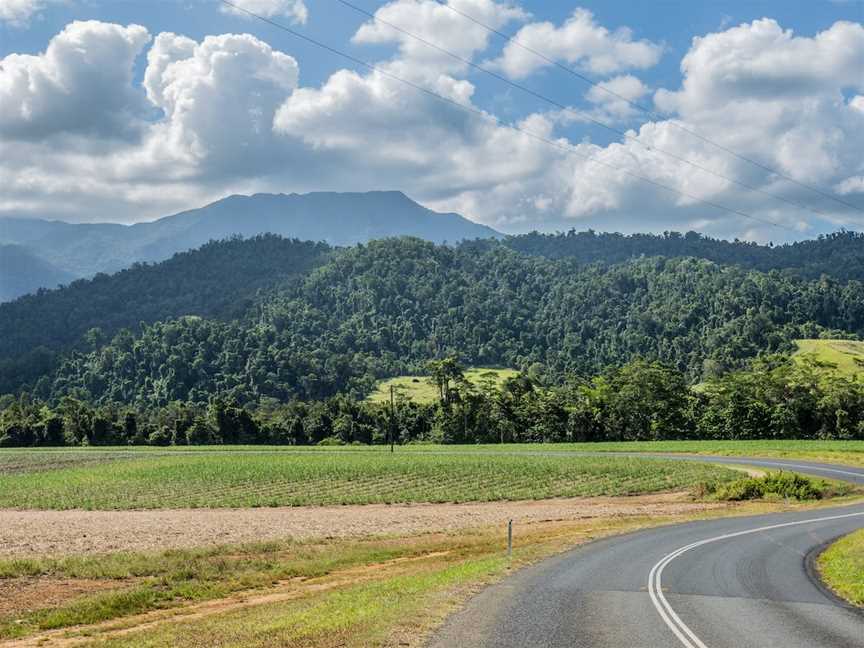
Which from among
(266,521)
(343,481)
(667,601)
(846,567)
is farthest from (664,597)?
(343,481)

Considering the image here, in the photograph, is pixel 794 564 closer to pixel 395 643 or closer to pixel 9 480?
pixel 395 643

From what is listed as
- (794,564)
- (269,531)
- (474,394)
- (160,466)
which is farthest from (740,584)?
(474,394)

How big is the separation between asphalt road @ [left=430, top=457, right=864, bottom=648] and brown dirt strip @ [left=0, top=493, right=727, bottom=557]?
1382cm

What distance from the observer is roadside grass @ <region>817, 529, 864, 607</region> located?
21.6 m

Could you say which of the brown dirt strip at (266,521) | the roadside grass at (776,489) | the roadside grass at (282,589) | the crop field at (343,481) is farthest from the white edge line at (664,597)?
the crop field at (343,481)

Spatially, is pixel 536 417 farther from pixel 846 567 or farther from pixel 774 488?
pixel 846 567

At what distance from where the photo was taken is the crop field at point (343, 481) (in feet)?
188

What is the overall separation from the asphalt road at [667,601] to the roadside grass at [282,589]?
140 centimetres

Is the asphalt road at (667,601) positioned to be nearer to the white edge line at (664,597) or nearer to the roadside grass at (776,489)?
the white edge line at (664,597)

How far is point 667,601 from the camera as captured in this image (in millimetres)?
20047

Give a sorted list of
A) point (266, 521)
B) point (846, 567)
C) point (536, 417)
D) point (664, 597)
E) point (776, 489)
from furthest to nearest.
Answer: point (536, 417)
point (776, 489)
point (266, 521)
point (846, 567)
point (664, 597)

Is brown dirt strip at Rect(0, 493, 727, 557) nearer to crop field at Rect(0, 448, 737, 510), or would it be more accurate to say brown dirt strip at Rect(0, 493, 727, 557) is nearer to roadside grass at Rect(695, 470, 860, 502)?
roadside grass at Rect(695, 470, 860, 502)

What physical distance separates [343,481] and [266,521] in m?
22.0

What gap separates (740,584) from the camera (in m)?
22.8
